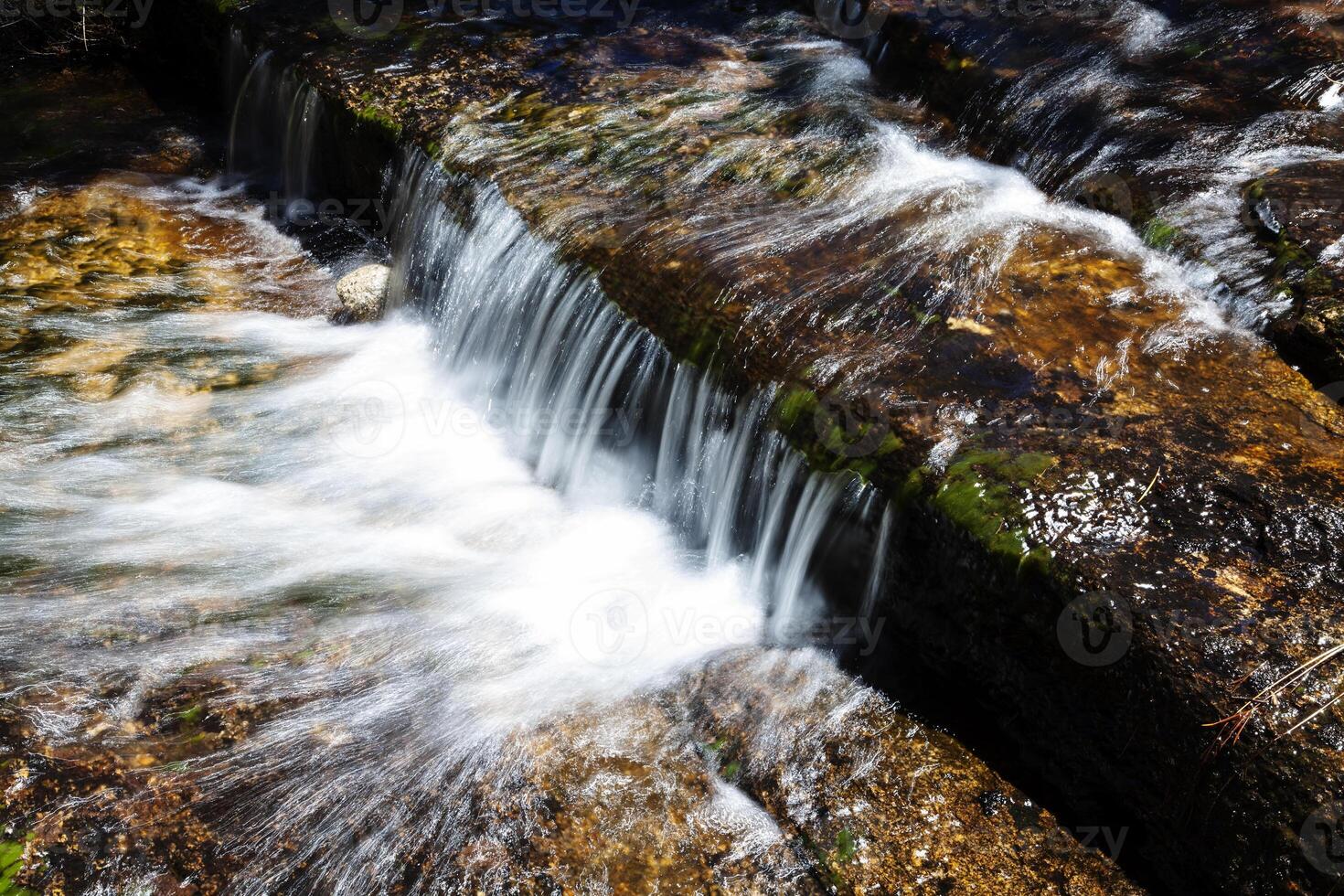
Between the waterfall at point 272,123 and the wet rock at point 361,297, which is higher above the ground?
the waterfall at point 272,123

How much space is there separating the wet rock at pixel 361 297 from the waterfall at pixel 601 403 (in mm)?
104

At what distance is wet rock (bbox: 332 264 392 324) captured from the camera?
257 inches

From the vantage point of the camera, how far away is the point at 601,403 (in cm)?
512

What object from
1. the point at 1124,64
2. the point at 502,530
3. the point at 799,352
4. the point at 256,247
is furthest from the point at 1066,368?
the point at 256,247

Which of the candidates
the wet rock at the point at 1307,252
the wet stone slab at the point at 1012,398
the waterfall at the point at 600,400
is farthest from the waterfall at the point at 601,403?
Result: the wet rock at the point at 1307,252

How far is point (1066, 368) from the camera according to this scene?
13.2ft

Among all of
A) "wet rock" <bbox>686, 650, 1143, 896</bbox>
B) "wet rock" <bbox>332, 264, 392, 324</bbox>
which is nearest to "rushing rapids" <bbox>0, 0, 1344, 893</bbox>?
"wet rock" <bbox>686, 650, 1143, 896</bbox>

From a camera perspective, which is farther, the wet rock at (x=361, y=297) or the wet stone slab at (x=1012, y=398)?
the wet rock at (x=361, y=297)

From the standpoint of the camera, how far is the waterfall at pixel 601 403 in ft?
13.5

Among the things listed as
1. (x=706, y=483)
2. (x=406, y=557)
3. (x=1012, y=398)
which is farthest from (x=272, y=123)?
(x=1012, y=398)

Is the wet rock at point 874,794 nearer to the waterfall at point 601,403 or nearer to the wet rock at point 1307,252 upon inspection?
the waterfall at point 601,403

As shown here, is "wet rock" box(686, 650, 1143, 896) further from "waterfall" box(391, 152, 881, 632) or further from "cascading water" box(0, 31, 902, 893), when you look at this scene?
"waterfall" box(391, 152, 881, 632)

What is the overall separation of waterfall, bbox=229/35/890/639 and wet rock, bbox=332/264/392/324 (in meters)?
0.10

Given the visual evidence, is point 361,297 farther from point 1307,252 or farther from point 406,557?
point 1307,252
